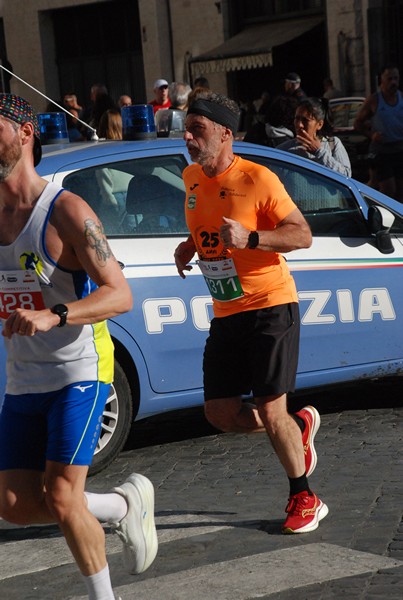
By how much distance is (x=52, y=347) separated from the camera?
3.96 meters

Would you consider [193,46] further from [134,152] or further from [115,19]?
[134,152]

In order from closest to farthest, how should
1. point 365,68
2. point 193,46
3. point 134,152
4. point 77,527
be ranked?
1. point 77,527
2. point 134,152
3. point 365,68
4. point 193,46

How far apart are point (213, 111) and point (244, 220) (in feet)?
1.66

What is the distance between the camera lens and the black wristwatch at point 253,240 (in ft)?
15.9

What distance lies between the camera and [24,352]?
13.1 ft

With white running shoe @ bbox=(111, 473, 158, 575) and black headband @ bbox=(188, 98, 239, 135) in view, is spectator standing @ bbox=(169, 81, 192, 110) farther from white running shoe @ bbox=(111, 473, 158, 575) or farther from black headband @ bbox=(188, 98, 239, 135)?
white running shoe @ bbox=(111, 473, 158, 575)

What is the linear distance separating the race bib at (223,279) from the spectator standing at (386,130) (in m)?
8.07

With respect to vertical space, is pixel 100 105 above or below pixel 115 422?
above

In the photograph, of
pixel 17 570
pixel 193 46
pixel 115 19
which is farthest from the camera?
pixel 115 19

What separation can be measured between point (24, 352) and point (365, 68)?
79.9 ft

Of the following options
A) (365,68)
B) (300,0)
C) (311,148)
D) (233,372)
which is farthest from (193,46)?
(233,372)

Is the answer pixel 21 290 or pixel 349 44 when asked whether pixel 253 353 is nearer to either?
pixel 21 290

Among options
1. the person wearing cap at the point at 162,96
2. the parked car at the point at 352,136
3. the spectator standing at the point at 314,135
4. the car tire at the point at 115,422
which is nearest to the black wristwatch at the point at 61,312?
the car tire at the point at 115,422

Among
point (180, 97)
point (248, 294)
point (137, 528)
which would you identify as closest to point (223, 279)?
point (248, 294)
